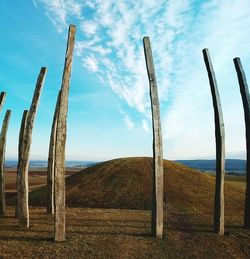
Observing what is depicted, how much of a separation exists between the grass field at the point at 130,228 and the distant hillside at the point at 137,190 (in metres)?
0.07

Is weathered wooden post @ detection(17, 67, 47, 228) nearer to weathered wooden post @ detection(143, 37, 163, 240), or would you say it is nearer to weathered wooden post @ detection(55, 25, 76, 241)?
weathered wooden post @ detection(55, 25, 76, 241)

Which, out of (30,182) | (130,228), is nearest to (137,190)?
(130,228)

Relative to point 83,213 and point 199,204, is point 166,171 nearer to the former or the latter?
point 199,204

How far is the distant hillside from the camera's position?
21.3 metres

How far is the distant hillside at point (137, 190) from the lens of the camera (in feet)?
69.9

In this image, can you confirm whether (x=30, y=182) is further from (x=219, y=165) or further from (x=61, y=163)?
(x=219, y=165)

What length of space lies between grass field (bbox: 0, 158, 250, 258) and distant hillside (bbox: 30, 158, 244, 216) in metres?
0.07

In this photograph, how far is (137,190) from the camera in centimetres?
2409

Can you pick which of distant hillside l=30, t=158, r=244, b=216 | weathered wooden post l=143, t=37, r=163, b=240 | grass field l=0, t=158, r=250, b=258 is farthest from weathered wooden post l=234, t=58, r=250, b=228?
distant hillside l=30, t=158, r=244, b=216

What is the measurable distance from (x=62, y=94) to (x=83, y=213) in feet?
26.8

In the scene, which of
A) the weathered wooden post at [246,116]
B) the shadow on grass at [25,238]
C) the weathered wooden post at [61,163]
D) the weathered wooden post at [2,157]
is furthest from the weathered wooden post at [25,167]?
the weathered wooden post at [246,116]

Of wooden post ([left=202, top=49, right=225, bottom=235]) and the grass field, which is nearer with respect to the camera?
the grass field

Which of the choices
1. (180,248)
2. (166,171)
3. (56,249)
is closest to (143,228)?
(180,248)

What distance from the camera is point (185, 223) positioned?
49.3ft
